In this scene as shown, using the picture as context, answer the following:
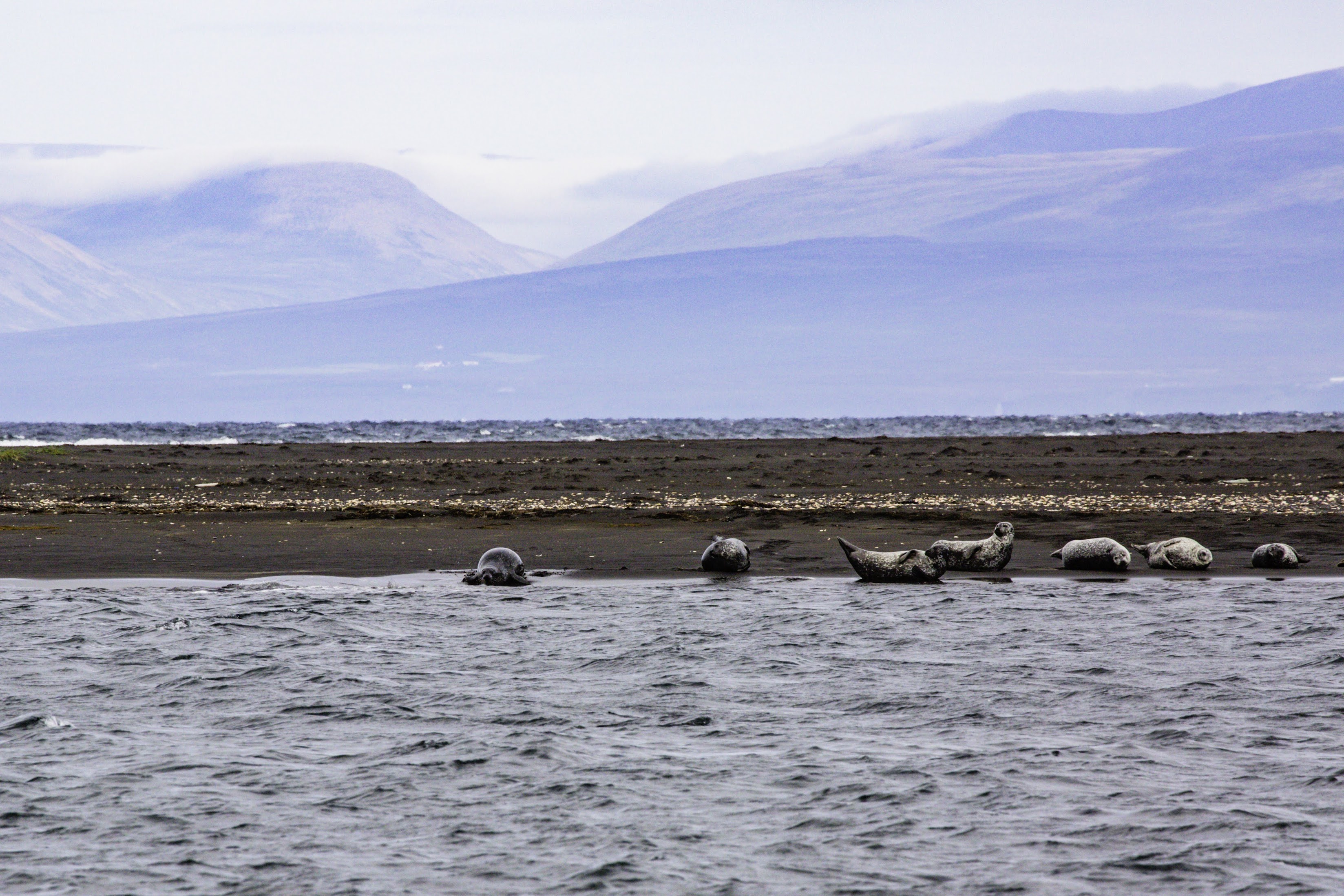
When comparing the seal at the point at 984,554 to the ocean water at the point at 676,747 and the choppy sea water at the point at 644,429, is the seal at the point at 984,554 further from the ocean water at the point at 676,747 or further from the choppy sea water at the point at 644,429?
the choppy sea water at the point at 644,429

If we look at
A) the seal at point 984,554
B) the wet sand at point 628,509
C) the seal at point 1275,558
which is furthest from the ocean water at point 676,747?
the wet sand at point 628,509

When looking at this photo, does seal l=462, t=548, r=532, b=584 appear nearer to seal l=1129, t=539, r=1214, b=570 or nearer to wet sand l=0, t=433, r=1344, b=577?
wet sand l=0, t=433, r=1344, b=577

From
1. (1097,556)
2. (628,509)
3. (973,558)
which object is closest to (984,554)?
(973,558)

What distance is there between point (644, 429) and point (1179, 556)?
247ft

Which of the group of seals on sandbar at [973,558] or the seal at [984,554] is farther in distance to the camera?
the seal at [984,554]

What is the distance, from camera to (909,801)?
26.8 feet

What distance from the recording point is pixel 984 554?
59.5 ft

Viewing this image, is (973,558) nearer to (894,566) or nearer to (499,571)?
(894,566)

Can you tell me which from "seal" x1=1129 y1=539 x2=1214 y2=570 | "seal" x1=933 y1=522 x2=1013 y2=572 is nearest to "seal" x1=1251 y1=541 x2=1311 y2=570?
"seal" x1=1129 y1=539 x2=1214 y2=570

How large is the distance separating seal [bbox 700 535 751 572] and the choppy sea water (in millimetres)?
48653

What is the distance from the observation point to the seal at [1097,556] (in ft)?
58.9

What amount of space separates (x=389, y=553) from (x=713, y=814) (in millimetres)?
12773

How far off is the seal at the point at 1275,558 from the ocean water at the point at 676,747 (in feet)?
7.78

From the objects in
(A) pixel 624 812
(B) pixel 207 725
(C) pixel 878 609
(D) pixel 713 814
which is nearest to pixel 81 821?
(B) pixel 207 725
